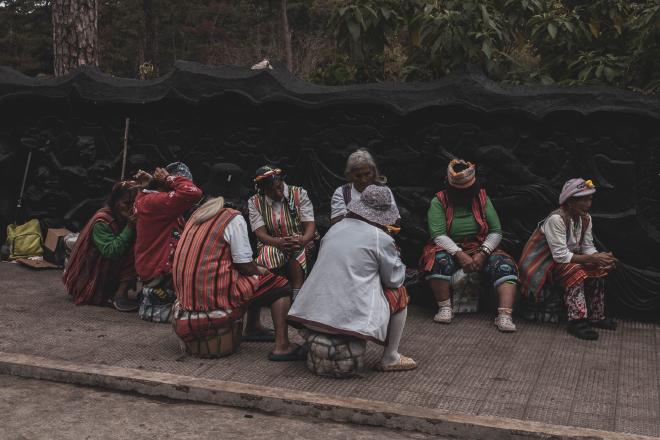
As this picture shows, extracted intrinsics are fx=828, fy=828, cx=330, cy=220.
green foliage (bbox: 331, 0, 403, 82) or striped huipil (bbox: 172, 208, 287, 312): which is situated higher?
green foliage (bbox: 331, 0, 403, 82)

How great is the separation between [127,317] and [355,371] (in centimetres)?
276

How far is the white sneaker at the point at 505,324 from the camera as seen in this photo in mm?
7234

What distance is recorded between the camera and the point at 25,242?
33.3 feet

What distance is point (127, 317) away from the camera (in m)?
7.70

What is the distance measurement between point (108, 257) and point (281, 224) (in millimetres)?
1669

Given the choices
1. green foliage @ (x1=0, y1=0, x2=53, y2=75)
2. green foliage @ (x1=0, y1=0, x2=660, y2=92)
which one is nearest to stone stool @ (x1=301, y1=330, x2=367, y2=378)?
green foliage @ (x1=0, y1=0, x2=660, y2=92)

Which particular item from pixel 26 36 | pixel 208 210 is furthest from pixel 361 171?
pixel 26 36

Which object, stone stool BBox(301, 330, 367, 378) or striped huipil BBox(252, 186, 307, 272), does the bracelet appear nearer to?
striped huipil BBox(252, 186, 307, 272)

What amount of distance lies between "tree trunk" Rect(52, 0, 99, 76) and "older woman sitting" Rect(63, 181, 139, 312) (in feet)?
16.8

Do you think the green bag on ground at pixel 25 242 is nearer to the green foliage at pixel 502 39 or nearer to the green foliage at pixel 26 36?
the green foliage at pixel 502 39

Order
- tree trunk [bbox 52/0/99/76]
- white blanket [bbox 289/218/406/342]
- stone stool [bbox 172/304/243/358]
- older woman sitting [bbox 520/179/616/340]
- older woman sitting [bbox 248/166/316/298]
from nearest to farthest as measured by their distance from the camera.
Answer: white blanket [bbox 289/218/406/342] < stone stool [bbox 172/304/243/358] < older woman sitting [bbox 520/179/616/340] < older woman sitting [bbox 248/166/316/298] < tree trunk [bbox 52/0/99/76]

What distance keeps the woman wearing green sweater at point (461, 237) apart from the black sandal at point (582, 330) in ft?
1.89

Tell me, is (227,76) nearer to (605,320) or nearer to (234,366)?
(234,366)

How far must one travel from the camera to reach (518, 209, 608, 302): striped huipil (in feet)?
23.6
